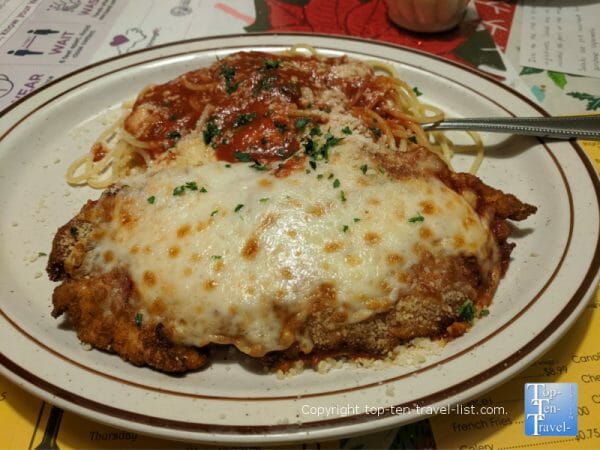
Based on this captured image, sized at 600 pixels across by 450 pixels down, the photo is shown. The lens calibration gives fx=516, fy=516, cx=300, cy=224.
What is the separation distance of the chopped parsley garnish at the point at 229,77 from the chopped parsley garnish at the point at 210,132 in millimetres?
282

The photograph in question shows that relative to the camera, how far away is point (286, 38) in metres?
3.93

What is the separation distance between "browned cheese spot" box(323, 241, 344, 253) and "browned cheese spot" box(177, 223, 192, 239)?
1.89 feet

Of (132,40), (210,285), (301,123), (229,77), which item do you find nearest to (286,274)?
(210,285)

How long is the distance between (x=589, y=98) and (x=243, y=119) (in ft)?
9.01

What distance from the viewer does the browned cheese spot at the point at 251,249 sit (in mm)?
2070

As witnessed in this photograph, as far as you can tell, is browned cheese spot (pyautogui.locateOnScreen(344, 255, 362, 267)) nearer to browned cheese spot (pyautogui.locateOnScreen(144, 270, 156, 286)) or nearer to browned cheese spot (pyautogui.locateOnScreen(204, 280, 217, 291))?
browned cheese spot (pyautogui.locateOnScreen(204, 280, 217, 291))

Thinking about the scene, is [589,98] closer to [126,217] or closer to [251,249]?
[251,249]

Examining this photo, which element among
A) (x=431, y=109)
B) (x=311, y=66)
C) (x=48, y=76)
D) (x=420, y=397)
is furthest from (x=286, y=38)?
(x=420, y=397)

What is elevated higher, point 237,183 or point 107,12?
point 237,183

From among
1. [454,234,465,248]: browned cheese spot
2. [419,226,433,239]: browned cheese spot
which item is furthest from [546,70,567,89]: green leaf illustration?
[419,226,433,239]: browned cheese spot

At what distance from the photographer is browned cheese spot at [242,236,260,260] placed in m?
2.07

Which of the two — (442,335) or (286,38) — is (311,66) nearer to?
(286,38)

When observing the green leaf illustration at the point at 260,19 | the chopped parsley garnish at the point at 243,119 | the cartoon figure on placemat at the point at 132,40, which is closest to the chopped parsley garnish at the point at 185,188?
the chopped parsley garnish at the point at 243,119

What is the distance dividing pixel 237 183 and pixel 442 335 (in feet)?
3.63
